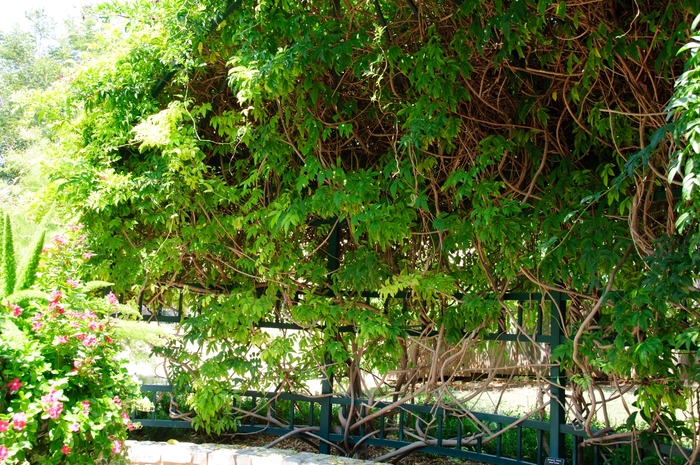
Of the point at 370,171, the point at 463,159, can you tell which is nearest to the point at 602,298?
the point at 463,159

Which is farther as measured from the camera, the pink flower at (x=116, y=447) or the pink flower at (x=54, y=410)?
the pink flower at (x=116, y=447)

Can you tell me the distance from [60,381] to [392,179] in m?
2.30

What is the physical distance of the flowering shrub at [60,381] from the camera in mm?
2852

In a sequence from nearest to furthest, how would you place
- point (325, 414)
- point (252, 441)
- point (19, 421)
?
point (19, 421) < point (325, 414) < point (252, 441)

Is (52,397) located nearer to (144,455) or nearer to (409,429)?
(144,455)

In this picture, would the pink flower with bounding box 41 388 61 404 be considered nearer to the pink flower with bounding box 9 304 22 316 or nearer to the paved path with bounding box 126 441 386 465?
the pink flower with bounding box 9 304 22 316

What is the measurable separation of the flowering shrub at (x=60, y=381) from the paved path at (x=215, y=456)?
0.89 meters

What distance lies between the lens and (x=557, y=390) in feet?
12.8

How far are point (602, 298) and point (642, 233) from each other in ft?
1.41

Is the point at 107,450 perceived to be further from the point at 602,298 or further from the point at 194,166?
the point at 602,298

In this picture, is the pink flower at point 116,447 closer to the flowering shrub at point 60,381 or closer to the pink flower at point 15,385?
the flowering shrub at point 60,381

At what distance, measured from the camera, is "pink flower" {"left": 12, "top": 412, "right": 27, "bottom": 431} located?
8.98 ft

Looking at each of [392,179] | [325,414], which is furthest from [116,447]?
[392,179]

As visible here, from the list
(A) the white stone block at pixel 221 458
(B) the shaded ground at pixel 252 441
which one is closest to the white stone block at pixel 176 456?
(A) the white stone block at pixel 221 458
